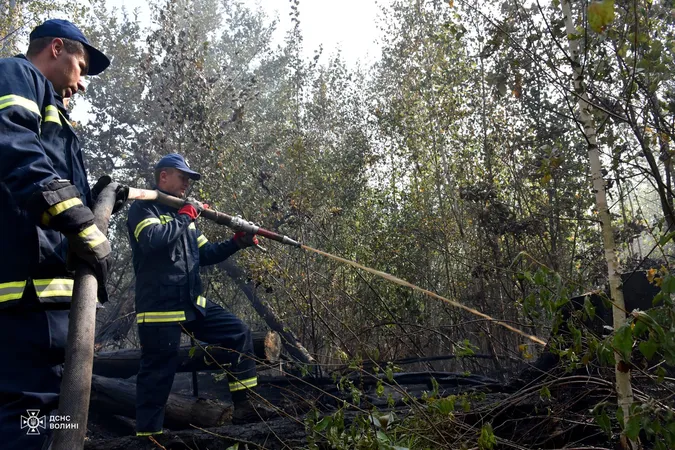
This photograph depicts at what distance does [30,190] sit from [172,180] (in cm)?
278

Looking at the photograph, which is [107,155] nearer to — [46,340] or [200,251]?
[200,251]

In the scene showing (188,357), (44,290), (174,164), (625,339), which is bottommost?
(188,357)

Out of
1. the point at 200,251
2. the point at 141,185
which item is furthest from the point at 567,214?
the point at 141,185

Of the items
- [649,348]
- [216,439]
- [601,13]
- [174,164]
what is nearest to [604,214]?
[649,348]

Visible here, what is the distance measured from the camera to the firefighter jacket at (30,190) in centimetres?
226

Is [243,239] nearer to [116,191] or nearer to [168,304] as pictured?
[168,304]

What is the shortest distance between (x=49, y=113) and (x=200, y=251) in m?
2.79

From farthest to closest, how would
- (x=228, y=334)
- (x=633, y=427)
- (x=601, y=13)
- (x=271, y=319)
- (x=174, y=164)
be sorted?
1. (x=271, y=319)
2. (x=174, y=164)
3. (x=228, y=334)
4. (x=633, y=427)
5. (x=601, y=13)

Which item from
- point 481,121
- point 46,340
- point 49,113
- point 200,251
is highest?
point 481,121

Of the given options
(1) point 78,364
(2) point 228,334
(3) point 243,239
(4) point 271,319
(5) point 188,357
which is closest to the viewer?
(1) point 78,364

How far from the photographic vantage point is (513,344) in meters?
7.24

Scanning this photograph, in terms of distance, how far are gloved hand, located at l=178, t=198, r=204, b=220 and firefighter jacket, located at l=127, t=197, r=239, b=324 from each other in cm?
4

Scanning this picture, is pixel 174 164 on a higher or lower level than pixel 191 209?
higher

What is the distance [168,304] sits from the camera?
4527 mm
